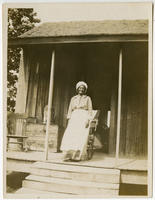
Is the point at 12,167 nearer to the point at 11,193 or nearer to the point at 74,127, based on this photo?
the point at 11,193

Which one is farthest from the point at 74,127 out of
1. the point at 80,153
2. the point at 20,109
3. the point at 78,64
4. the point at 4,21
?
the point at 4,21

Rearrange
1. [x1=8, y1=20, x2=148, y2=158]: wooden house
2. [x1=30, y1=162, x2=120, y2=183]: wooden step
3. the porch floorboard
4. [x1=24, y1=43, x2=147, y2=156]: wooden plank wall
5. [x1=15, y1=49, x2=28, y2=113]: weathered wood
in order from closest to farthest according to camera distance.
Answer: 1. [x1=30, y1=162, x2=120, y2=183]: wooden step
2. the porch floorboard
3. [x1=8, y1=20, x2=148, y2=158]: wooden house
4. [x1=15, y1=49, x2=28, y2=113]: weathered wood
5. [x1=24, y1=43, x2=147, y2=156]: wooden plank wall

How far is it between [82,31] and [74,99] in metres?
1.18

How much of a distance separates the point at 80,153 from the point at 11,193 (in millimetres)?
1264

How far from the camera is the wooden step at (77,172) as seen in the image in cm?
521

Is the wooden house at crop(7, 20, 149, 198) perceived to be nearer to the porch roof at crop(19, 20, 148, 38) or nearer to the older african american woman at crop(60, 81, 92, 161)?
the porch roof at crop(19, 20, 148, 38)

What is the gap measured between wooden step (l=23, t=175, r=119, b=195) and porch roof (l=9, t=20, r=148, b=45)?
2.26 m

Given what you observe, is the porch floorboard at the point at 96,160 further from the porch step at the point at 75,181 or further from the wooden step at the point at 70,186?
the wooden step at the point at 70,186

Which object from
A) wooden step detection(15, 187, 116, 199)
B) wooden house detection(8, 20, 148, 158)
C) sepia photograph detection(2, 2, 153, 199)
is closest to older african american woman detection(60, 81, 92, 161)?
sepia photograph detection(2, 2, 153, 199)

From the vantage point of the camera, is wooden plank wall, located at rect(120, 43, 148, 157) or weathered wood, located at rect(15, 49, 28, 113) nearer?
wooden plank wall, located at rect(120, 43, 148, 157)

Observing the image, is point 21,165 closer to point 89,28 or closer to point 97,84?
point 97,84

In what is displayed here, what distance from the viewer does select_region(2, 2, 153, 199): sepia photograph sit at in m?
5.30

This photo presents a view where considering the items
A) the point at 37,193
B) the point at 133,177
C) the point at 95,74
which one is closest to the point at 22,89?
the point at 95,74

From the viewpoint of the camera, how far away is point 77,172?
5.30 metres
